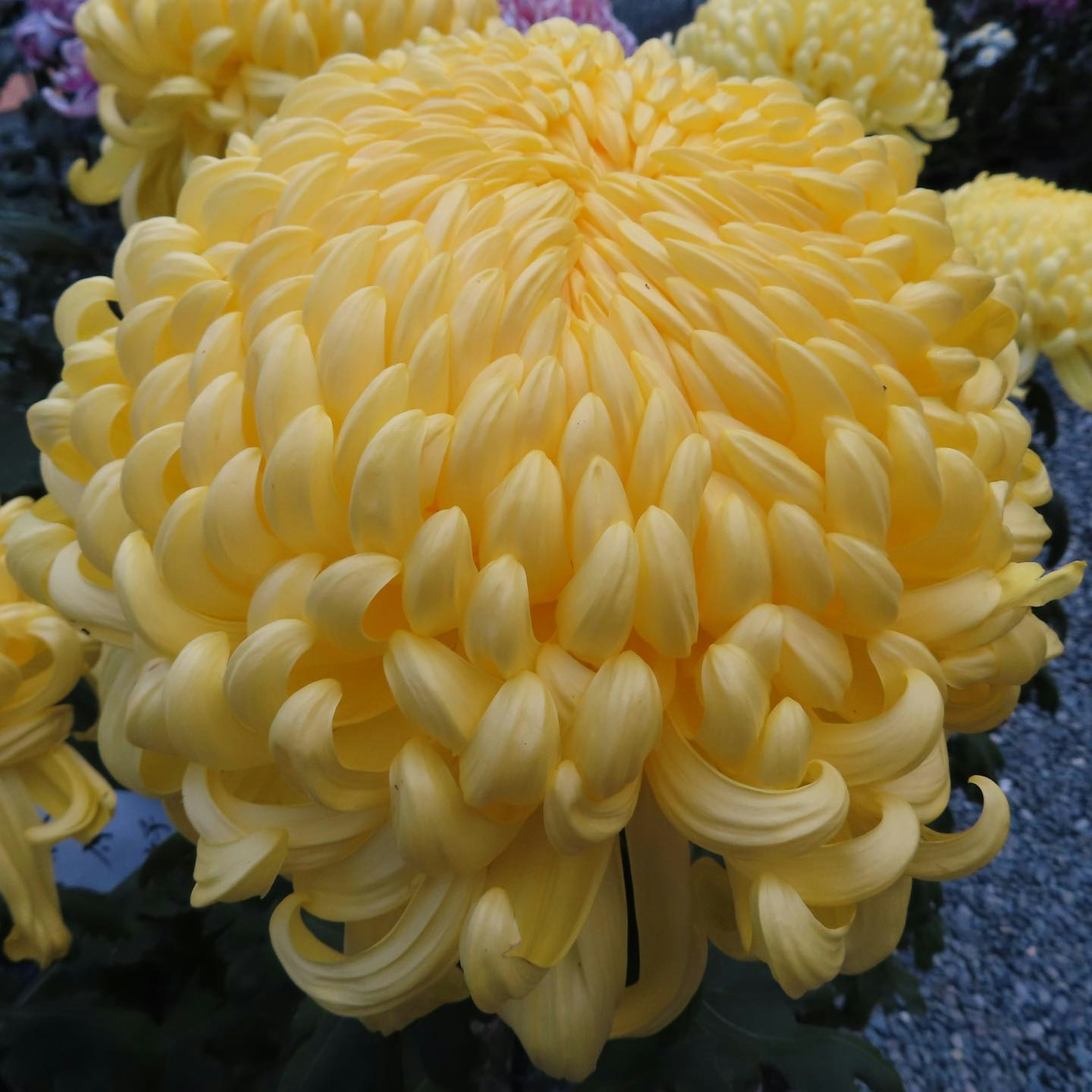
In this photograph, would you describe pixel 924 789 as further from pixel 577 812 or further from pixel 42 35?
pixel 42 35

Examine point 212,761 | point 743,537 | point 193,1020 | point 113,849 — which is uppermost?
point 743,537

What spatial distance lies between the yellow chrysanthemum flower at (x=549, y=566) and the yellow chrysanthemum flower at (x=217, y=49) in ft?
1.52

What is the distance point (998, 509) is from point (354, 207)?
0.44 m

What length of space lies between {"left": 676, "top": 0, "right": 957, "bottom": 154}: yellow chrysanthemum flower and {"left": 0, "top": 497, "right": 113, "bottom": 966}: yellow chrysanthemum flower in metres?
1.33

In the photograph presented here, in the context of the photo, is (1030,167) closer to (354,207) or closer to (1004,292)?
(1004,292)

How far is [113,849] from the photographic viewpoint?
1495 millimetres

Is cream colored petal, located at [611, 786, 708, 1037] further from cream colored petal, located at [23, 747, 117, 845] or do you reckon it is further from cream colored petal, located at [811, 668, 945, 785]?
cream colored petal, located at [23, 747, 117, 845]

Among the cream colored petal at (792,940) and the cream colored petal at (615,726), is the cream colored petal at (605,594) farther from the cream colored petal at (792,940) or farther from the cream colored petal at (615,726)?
the cream colored petal at (792,940)

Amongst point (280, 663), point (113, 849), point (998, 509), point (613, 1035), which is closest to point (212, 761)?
point (280, 663)

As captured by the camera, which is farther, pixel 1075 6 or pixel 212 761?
pixel 1075 6

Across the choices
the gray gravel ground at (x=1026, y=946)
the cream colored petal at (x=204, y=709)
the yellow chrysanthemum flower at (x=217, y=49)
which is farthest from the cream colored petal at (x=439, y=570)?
the gray gravel ground at (x=1026, y=946)

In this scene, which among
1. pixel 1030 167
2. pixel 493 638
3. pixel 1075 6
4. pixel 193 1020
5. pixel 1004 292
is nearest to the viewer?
pixel 493 638

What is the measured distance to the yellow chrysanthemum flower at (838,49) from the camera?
1.57m

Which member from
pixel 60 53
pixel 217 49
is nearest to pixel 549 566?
pixel 217 49
